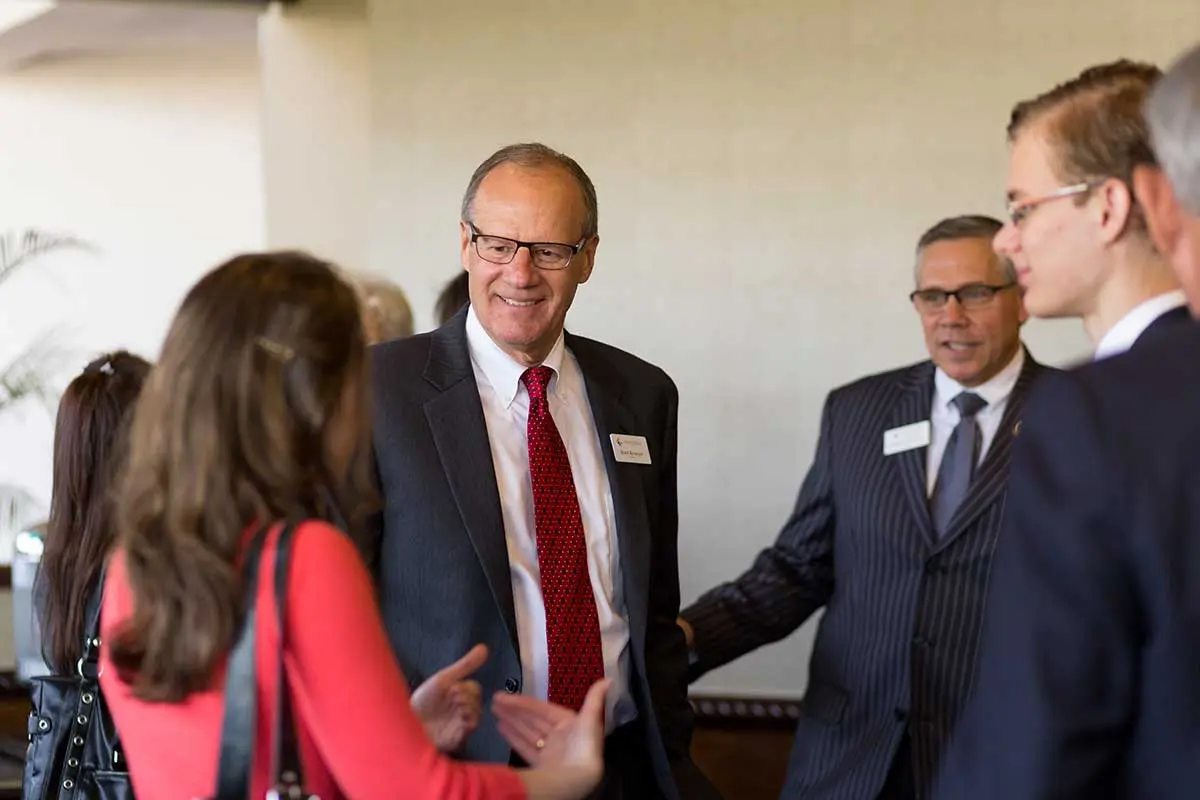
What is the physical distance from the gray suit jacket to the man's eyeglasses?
108 centimetres

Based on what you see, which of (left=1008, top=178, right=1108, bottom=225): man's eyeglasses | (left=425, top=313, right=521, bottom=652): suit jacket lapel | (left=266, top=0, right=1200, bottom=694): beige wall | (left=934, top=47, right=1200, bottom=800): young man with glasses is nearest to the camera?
(left=934, top=47, right=1200, bottom=800): young man with glasses

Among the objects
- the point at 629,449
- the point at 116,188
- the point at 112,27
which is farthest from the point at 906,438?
the point at 116,188

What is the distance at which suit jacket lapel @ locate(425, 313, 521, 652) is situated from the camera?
275 cm

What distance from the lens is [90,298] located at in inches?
335

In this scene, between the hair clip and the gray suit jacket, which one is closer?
the hair clip

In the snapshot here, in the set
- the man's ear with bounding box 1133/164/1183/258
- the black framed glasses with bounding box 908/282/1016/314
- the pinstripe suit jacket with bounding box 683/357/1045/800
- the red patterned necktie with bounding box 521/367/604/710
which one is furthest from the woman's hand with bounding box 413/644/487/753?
the black framed glasses with bounding box 908/282/1016/314

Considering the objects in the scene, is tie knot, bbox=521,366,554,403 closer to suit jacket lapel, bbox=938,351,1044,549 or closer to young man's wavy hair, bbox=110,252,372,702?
suit jacket lapel, bbox=938,351,1044,549

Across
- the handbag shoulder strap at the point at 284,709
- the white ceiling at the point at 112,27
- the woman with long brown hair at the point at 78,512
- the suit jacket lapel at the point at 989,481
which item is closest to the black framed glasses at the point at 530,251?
the woman with long brown hair at the point at 78,512

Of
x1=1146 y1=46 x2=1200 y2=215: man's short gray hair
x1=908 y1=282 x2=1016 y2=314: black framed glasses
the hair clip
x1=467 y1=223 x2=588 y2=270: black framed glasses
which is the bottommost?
x1=908 y1=282 x2=1016 y2=314: black framed glasses

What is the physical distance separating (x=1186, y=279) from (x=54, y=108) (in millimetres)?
7957

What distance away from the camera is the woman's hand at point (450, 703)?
2.17 metres

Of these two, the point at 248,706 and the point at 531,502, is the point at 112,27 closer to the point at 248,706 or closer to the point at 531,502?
the point at 531,502

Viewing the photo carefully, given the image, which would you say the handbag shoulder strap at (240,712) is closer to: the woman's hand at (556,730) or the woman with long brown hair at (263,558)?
the woman with long brown hair at (263,558)

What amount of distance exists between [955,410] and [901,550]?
1.34 feet
